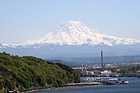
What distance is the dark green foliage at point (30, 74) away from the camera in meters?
87.2

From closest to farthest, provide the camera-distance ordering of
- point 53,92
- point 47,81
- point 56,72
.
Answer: point 53,92 < point 47,81 < point 56,72

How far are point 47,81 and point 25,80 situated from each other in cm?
834

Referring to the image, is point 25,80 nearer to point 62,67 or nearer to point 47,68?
point 47,68

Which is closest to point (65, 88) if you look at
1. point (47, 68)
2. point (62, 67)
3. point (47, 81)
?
point (47, 81)

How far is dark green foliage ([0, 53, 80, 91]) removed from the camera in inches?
3435

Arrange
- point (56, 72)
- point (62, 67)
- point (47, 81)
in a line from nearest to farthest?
point (47, 81), point (56, 72), point (62, 67)

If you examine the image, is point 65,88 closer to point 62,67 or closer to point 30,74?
point 30,74

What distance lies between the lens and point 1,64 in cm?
9156

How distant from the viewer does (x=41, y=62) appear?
109500 mm

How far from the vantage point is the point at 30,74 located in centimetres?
9406

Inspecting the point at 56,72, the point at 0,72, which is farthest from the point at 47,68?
the point at 0,72

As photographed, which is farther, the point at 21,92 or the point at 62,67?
the point at 62,67

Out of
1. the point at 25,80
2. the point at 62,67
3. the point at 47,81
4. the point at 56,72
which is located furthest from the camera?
the point at 62,67

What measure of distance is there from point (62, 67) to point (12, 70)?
2684 centimetres
